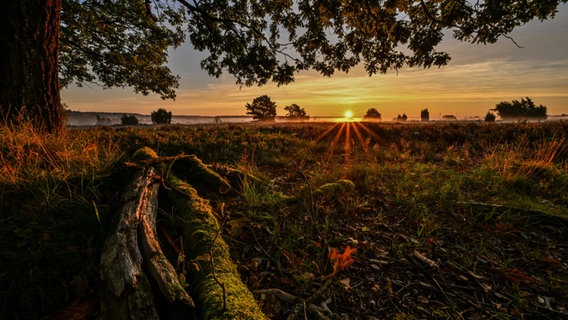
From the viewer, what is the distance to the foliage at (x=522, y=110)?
182 feet

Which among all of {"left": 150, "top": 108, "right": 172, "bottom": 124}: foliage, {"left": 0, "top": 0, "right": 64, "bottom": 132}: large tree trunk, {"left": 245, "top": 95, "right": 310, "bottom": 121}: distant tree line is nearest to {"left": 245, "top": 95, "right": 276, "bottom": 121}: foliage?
{"left": 245, "top": 95, "right": 310, "bottom": 121}: distant tree line

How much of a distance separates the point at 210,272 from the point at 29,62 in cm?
538

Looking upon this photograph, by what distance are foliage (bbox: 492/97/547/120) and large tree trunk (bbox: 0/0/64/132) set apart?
73.8m

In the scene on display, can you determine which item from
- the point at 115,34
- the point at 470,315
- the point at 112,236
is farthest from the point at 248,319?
the point at 115,34

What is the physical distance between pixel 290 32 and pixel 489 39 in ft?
18.5

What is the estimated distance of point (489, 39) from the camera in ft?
21.0

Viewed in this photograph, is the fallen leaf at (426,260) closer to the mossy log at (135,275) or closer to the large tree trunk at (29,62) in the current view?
the mossy log at (135,275)

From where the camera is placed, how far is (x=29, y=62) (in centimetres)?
431

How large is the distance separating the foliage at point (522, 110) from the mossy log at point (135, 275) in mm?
73731

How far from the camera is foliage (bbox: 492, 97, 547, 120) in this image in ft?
182

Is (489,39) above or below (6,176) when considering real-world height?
above

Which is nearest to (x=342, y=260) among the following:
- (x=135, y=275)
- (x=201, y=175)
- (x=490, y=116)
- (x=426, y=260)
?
(x=426, y=260)

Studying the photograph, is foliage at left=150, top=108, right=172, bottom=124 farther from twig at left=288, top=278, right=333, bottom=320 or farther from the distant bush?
twig at left=288, top=278, right=333, bottom=320

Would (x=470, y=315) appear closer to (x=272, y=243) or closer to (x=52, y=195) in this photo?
(x=272, y=243)
